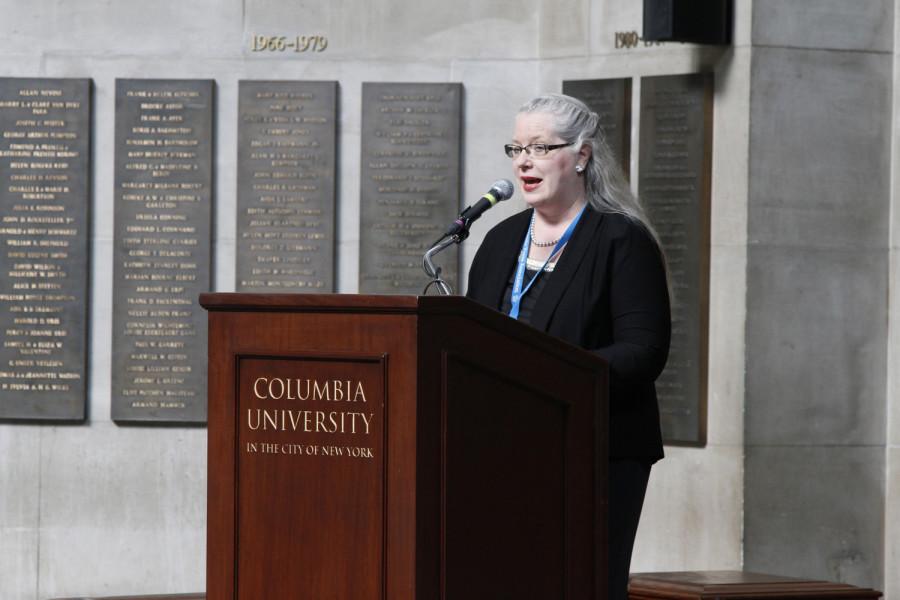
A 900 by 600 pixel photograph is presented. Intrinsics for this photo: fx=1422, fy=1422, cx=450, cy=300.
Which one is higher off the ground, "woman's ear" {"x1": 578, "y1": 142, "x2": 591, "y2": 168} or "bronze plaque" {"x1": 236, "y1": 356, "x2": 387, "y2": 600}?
"woman's ear" {"x1": 578, "y1": 142, "x2": 591, "y2": 168}

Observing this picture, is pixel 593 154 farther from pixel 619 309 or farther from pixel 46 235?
pixel 46 235

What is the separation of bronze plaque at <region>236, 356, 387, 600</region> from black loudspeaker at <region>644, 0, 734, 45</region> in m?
3.37

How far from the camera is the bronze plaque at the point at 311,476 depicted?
97.4 inches

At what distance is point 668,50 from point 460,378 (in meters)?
3.65

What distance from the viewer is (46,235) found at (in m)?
6.27

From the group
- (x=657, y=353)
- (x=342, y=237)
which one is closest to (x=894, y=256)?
(x=342, y=237)

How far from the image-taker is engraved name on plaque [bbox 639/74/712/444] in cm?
571

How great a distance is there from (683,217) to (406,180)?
1.23m

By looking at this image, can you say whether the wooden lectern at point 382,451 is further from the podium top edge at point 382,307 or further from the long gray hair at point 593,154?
the long gray hair at point 593,154

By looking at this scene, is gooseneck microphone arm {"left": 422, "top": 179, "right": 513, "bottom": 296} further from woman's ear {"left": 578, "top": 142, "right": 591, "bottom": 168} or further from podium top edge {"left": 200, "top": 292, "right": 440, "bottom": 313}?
podium top edge {"left": 200, "top": 292, "right": 440, "bottom": 313}

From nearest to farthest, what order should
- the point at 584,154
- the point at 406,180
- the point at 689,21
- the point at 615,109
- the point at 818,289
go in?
the point at 584,154
the point at 689,21
the point at 818,289
the point at 615,109
the point at 406,180

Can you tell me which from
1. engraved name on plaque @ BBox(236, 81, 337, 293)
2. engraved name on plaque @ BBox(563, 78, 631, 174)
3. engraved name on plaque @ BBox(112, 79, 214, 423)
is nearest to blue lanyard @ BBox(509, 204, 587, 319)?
engraved name on plaque @ BBox(563, 78, 631, 174)

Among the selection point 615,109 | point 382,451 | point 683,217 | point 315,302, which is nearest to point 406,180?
point 615,109

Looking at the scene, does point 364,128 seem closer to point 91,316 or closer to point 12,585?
point 91,316
